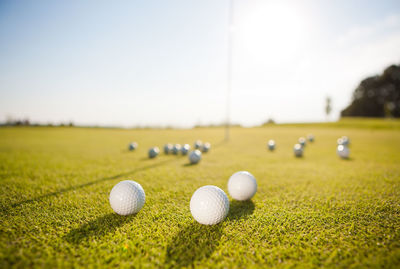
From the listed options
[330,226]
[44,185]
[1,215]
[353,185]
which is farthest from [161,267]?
[353,185]

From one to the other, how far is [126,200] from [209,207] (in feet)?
3.95

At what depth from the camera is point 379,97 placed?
5741cm

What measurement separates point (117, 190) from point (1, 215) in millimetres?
1648

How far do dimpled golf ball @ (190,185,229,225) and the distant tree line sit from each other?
73679 mm

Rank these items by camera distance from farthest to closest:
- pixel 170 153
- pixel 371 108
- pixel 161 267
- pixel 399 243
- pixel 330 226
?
pixel 371 108 < pixel 170 153 < pixel 330 226 < pixel 399 243 < pixel 161 267

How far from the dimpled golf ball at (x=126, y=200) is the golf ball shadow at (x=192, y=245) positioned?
0.83m

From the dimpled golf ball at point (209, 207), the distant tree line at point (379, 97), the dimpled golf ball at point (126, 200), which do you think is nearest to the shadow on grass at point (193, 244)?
the dimpled golf ball at point (209, 207)

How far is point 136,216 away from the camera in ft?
8.79

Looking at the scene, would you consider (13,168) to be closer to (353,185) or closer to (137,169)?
(137,169)

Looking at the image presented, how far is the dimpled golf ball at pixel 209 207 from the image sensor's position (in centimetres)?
242

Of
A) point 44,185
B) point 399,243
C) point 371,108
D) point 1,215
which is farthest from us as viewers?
point 371,108

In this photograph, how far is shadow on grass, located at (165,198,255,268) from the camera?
1850mm

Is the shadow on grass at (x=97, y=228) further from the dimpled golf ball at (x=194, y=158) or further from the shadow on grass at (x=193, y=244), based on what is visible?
the dimpled golf ball at (x=194, y=158)

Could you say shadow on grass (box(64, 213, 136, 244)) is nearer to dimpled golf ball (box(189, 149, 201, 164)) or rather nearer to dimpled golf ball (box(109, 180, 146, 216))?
dimpled golf ball (box(109, 180, 146, 216))
